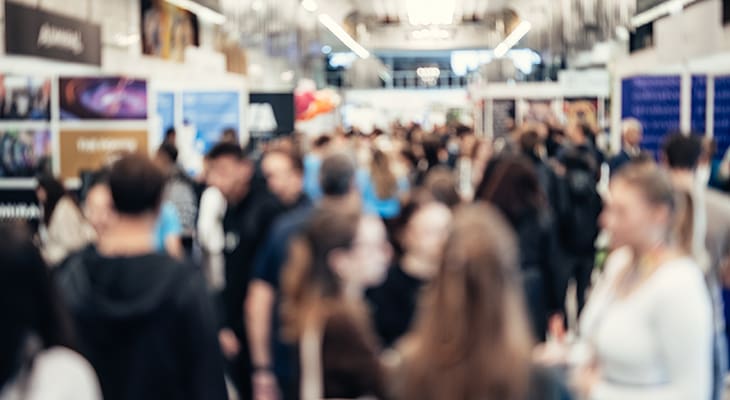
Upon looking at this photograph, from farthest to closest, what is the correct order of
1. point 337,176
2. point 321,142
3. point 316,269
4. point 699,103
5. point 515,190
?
point 321,142 < point 699,103 < point 515,190 < point 337,176 < point 316,269

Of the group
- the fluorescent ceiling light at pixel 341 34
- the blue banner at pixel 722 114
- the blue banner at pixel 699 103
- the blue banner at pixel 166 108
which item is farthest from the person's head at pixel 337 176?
the fluorescent ceiling light at pixel 341 34

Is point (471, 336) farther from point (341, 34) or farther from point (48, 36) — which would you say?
point (341, 34)

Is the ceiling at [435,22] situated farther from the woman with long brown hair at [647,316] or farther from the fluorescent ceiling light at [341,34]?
the woman with long brown hair at [647,316]

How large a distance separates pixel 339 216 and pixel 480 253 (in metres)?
0.57

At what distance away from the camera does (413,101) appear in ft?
127

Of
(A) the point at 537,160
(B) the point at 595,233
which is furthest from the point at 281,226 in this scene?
(A) the point at 537,160

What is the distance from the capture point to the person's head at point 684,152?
20.0 ft

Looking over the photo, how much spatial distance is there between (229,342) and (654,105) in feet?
24.0

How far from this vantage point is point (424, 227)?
4.41 meters

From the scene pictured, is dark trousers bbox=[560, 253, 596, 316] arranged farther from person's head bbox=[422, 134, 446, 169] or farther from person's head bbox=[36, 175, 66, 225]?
person's head bbox=[36, 175, 66, 225]

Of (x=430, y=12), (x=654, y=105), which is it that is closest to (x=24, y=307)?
(x=654, y=105)

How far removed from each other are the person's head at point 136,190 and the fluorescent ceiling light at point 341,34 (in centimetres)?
1979

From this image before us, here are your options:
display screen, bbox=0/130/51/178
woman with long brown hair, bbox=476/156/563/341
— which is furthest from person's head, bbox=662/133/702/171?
display screen, bbox=0/130/51/178

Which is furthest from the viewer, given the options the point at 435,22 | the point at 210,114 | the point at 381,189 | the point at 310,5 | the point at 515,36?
the point at 435,22
